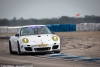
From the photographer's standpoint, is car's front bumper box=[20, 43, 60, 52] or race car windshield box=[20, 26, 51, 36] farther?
race car windshield box=[20, 26, 51, 36]

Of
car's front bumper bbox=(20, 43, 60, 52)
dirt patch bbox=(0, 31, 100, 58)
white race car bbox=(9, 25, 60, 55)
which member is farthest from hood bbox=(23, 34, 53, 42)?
dirt patch bbox=(0, 31, 100, 58)

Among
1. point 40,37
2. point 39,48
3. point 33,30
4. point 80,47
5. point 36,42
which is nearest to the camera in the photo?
point 39,48

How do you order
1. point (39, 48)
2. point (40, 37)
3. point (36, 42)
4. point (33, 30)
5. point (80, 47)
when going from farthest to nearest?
point (80, 47), point (33, 30), point (40, 37), point (36, 42), point (39, 48)

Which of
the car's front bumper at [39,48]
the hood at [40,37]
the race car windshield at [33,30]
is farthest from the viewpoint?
the race car windshield at [33,30]

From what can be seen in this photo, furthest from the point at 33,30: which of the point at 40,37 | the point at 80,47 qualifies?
the point at 80,47

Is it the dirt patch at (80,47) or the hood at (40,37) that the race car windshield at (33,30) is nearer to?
the hood at (40,37)

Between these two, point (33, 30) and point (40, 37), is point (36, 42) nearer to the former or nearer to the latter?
point (40, 37)

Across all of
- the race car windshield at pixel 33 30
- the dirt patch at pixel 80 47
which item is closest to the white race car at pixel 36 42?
the race car windshield at pixel 33 30

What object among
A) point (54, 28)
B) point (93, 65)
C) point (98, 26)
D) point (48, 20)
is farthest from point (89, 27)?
point (93, 65)

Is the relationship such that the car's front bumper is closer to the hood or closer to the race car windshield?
the hood

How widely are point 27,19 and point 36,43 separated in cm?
7239

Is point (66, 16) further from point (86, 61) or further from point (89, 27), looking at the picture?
point (86, 61)

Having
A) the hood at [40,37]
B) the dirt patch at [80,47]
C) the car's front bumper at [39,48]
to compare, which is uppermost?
the hood at [40,37]

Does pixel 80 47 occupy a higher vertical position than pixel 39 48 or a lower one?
lower
